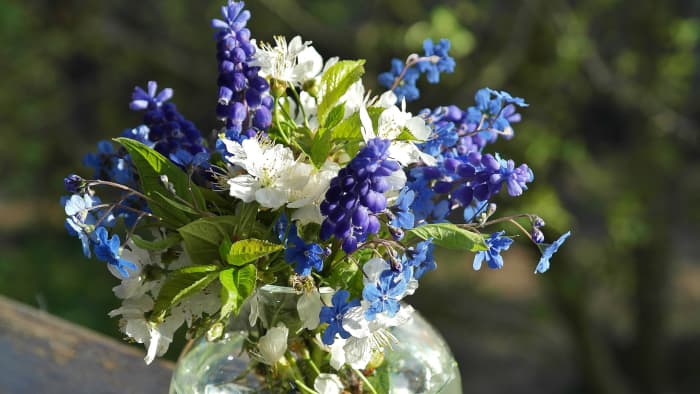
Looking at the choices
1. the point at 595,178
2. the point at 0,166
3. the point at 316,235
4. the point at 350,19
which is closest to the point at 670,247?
the point at 595,178

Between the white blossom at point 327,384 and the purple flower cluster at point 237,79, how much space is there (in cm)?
24

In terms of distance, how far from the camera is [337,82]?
79cm

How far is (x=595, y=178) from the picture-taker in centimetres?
297

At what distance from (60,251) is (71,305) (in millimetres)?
580

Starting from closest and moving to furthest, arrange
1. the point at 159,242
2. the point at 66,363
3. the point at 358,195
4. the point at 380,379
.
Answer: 1. the point at 358,195
2. the point at 159,242
3. the point at 380,379
4. the point at 66,363

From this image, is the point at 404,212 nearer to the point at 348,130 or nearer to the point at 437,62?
the point at 348,130

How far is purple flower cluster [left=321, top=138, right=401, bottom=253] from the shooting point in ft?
2.12

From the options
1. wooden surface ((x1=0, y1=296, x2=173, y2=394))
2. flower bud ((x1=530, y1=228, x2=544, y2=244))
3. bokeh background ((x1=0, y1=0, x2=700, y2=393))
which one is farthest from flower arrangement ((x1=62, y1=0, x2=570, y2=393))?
bokeh background ((x1=0, y1=0, x2=700, y2=393))

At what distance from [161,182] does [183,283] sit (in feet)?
0.32

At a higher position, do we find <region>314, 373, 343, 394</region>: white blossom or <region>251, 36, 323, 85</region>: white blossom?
<region>251, 36, 323, 85</region>: white blossom

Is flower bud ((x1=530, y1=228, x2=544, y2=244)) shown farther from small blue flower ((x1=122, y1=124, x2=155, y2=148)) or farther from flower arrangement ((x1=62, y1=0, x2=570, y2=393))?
small blue flower ((x1=122, y1=124, x2=155, y2=148))

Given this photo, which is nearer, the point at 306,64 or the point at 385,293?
the point at 385,293

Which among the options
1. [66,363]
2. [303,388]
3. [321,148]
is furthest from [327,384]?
[66,363]

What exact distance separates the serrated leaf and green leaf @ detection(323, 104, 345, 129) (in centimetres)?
12
